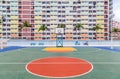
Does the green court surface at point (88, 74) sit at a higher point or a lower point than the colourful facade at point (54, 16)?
lower

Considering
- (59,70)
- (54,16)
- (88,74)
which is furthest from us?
(54,16)

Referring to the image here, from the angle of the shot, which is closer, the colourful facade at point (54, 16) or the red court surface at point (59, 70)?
the red court surface at point (59, 70)

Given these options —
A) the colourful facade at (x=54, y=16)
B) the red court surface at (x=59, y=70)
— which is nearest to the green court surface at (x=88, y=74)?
the red court surface at (x=59, y=70)

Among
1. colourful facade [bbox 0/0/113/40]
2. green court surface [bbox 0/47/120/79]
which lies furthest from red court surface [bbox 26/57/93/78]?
colourful facade [bbox 0/0/113/40]

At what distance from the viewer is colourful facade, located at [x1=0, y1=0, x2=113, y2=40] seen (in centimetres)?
6378

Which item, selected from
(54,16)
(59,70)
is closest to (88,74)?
(59,70)

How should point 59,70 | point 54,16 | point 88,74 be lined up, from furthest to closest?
point 54,16
point 59,70
point 88,74

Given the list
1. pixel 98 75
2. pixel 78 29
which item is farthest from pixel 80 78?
pixel 78 29

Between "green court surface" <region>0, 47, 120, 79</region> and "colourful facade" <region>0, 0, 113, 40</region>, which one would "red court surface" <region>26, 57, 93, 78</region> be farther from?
"colourful facade" <region>0, 0, 113, 40</region>

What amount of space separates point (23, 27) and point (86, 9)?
26687 mm

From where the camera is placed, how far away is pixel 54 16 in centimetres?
6400

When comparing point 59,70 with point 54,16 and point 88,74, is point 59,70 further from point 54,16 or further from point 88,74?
point 54,16

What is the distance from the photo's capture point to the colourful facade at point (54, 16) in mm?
63781

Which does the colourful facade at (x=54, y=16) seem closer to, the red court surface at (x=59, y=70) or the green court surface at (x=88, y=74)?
the green court surface at (x=88, y=74)
